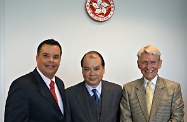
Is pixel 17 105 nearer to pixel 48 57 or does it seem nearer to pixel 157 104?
pixel 48 57

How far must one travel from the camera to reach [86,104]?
6.94 feet

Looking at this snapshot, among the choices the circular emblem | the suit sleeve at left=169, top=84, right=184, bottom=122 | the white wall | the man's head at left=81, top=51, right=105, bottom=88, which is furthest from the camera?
the circular emblem

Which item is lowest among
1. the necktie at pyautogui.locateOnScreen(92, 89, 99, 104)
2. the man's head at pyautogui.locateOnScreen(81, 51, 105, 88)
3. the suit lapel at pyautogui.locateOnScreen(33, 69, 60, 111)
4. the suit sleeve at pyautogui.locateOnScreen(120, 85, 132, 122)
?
the suit sleeve at pyautogui.locateOnScreen(120, 85, 132, 122)

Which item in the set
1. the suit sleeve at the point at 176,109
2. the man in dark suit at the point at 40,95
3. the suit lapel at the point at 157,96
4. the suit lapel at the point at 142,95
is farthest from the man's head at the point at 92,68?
the suit sleeve at the point at 176,109

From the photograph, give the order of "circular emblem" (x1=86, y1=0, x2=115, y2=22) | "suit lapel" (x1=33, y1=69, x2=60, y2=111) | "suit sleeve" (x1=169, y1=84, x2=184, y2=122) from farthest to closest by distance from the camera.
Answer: "circular emblem" (x1=86, y1=0, x2=115, y2=22), "suit sleeve" (x1=169, y1=84, x2=184, y2=122), "suit lapel" (x1=33, y1=69, x2=60, y2=111)

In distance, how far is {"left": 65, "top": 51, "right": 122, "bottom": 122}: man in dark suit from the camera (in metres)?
2.08

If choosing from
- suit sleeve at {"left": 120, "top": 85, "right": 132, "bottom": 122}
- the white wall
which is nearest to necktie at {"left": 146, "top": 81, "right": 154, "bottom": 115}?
suit sleeve at {"left": 120, "top": 85, "right": 132, "bottom": 122}

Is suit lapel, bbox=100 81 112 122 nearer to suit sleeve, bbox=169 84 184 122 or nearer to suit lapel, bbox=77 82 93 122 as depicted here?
suit lapel, bbox=77 82 93 122

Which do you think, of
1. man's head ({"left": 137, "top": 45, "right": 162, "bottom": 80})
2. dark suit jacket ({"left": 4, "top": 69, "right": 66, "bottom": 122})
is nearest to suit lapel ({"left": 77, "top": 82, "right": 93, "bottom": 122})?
dark suit jacket ({"left": 4, "top": 69, "right": 66, "bottom": 122})

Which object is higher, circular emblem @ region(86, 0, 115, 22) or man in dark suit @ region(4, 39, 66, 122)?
circular emblem @ region(86, 0, 115, 22)

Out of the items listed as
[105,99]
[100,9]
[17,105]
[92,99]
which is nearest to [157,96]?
[105,99]

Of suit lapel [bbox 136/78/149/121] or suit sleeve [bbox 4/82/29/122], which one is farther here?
suit lapel [bbox 136/78/149/121]

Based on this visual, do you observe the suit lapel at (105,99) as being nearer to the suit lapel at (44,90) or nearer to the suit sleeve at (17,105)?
the suit lapel at (44,90)

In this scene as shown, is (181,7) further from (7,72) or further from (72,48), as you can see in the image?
(7,72)
